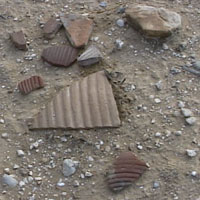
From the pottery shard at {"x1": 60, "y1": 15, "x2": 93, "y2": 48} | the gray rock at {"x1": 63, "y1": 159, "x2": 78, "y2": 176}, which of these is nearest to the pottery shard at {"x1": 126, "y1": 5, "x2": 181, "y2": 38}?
the pottery shard at {"x1": 60, "y1": 15, "x2": 93, "y2": 48}

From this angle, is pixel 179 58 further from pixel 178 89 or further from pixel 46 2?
pixel 46 2

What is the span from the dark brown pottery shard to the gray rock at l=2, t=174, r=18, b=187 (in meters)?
0.48

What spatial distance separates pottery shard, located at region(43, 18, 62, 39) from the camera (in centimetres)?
280

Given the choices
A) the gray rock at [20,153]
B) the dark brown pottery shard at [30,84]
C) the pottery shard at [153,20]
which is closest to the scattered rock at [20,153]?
the gray rock at [20,153]

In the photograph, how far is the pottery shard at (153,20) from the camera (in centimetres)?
268

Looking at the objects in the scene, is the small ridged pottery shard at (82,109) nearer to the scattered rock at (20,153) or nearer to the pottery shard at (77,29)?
the scattered rock at (20,153)

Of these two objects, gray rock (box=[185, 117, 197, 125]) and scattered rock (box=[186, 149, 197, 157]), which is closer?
scattered rock (box=[186, 149, 197, 157])

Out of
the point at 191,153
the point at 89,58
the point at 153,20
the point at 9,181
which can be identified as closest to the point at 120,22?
the point at 153,20

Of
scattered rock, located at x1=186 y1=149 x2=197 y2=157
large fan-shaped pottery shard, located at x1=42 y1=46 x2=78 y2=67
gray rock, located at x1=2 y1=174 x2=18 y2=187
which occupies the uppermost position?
large fan-shaped pottery shard, located at x1=42 y1=46 x2=78 y2=67

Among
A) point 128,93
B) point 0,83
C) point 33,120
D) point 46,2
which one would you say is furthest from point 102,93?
point 46,2

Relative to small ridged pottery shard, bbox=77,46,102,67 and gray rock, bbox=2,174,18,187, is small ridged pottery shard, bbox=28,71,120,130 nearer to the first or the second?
small ridged pottery shard, bbox=77,46,102,67

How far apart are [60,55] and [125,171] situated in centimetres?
77

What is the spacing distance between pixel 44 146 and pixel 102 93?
0.38 metres

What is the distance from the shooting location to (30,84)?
2.55 metres
